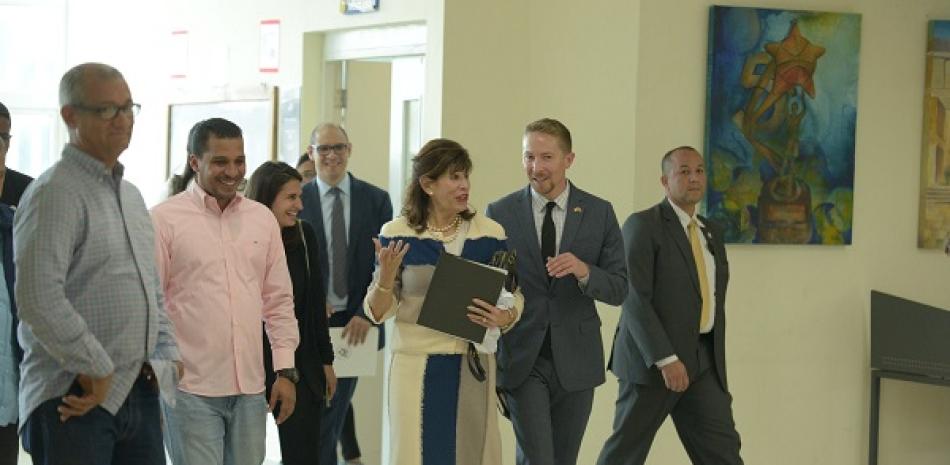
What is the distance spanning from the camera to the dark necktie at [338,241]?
6.79 m

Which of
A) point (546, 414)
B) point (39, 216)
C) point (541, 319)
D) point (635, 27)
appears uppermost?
point (635, 27)

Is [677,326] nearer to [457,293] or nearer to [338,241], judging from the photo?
[457,293]

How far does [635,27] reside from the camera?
23.4ft

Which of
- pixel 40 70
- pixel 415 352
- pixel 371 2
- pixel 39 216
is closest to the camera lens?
pixel 39 216

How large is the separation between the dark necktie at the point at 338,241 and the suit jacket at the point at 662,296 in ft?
4.80

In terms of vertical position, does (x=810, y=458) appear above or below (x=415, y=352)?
below

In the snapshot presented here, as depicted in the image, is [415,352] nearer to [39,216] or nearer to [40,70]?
[39,216]

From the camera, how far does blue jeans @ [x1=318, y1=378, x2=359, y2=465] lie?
21.3 ft

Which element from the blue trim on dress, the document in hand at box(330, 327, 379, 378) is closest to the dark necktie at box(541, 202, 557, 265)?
the blue trim on dress

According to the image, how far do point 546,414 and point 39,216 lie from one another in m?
2.45

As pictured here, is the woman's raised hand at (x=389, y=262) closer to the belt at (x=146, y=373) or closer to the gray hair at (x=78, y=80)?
the belt at (x=146, y=373)

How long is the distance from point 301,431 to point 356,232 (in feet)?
5.34

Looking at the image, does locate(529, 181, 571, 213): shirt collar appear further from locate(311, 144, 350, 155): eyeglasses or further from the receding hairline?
locate(311, 144, 350, 155): eyeglasses

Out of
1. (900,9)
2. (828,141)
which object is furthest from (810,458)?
(900,9)
